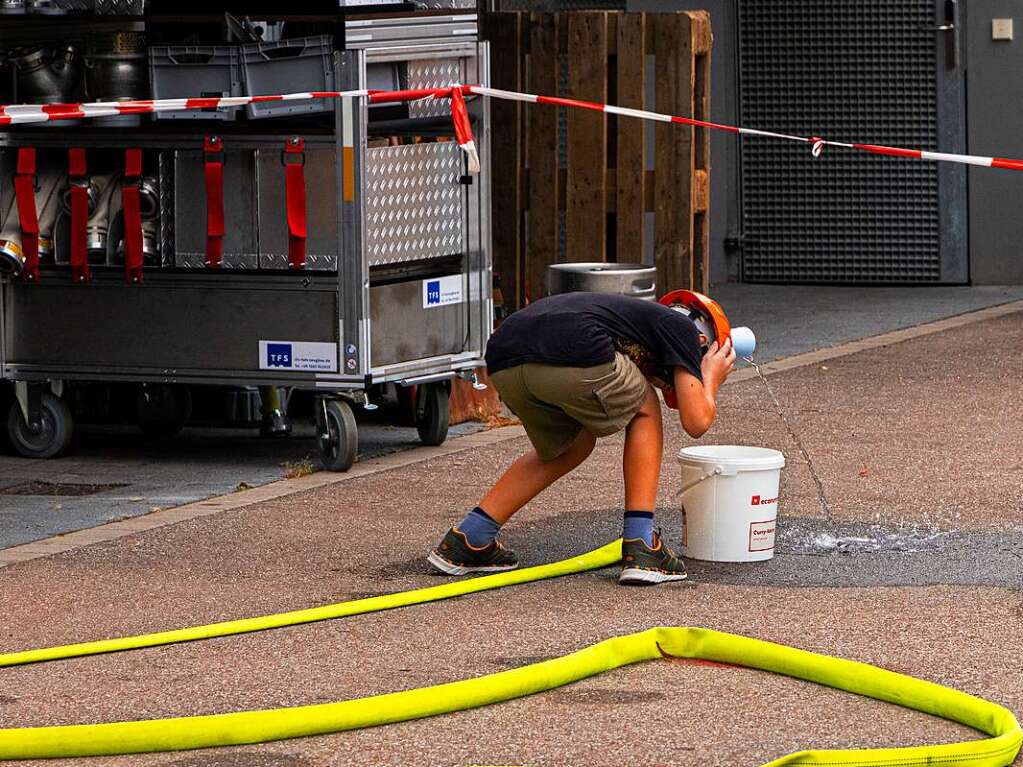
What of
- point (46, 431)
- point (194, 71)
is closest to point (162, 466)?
point (46, 431)

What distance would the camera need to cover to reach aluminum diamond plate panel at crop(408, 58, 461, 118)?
937 centimetres

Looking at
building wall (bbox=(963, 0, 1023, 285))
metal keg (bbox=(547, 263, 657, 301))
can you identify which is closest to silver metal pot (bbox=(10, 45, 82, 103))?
metal keg (bbox=(547, 263, 657, 301))

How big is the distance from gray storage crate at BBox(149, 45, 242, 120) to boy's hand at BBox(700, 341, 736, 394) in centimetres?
322

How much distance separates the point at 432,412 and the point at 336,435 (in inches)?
31.4

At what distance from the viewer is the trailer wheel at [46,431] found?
9.59 m

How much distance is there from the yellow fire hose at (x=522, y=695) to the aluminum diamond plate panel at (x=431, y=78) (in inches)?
150

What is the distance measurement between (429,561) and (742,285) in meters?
10.5

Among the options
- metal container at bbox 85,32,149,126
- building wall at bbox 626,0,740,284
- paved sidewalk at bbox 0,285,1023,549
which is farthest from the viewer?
building wall at bbox 626,0,740,284

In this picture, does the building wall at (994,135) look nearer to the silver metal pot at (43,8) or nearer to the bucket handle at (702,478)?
the silver metal pot at (43,8)

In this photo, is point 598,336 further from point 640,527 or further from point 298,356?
point 298,356

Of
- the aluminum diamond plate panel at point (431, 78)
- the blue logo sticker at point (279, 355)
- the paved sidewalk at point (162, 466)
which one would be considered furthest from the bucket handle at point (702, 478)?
the aluminum diamond plate panel at point (431, 78)

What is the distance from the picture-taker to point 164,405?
10156 millimetres

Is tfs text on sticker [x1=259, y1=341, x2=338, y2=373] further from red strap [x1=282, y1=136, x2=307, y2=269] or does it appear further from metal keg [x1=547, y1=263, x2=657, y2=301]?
metal keg [x1=547, y1=263, x2=657, y2=301]

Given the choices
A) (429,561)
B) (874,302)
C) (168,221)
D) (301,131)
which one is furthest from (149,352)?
(874,302)
